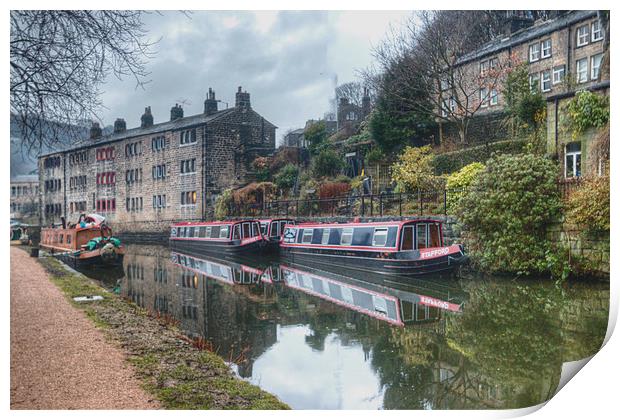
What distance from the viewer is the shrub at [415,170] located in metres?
10.2

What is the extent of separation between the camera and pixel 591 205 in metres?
7.36

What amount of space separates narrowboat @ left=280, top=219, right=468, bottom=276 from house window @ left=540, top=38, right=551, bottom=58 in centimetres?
366

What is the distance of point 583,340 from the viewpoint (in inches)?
229

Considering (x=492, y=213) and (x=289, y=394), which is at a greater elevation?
(x=492, y=213)

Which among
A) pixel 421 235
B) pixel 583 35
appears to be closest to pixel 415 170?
pixel 421 235

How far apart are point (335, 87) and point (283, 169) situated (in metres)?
2.86

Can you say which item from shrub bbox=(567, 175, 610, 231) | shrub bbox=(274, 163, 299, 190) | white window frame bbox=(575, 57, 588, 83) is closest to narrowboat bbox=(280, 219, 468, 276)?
shrub bbox=(274, 163, 299, 190)

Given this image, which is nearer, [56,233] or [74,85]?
[74,85]

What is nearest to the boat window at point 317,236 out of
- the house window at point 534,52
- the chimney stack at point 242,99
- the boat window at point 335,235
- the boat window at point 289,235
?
the boat window at point 335,235

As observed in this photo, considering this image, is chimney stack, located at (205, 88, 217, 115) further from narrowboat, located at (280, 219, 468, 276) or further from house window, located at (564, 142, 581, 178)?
house window, located at (564, 142, 581, 178)

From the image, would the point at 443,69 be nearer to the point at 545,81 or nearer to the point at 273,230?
the point at 545,81

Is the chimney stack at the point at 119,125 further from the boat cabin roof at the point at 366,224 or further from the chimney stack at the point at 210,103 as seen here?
the boat cabin roof at the point at 366,224
